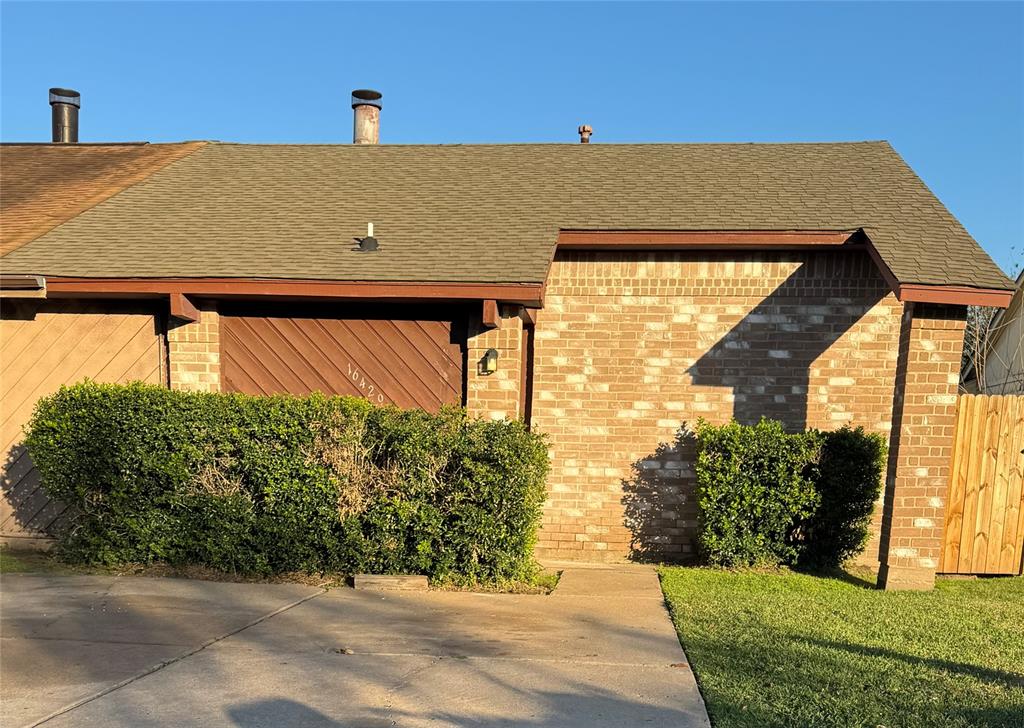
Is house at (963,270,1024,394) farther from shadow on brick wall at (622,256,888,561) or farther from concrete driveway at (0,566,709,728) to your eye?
concrete driveway at (0,566,709,728)

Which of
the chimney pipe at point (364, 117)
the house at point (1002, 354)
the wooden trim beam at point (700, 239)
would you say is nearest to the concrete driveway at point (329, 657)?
the wooden trim beam at point (700, 239)

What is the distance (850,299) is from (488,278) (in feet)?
13.4

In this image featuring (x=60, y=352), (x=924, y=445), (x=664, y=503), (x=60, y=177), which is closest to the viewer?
(x=924, y=445)

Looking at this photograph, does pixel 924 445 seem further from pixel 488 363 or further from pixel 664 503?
pixel 488 363

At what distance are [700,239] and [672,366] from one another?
1437 mm

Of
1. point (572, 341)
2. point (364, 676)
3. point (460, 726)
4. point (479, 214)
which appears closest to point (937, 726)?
point (460, 726)

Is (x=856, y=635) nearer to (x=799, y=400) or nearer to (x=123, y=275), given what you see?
(x=799, y=400)

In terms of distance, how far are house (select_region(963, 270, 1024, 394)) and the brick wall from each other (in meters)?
8.58

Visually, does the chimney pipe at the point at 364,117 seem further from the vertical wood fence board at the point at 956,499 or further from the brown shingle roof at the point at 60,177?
the vertical wood fence board at the point at 956,499

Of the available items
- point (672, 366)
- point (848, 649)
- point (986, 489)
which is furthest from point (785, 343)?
point (848, 649)

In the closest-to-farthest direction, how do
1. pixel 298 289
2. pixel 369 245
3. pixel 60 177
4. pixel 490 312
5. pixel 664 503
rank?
pixel 490 312, pixel 298 289, pixel 369 245, pixel 664 503, pixel 60 177

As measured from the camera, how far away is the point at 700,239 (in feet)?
28.8

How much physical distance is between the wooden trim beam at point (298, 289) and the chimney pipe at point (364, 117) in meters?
6.45

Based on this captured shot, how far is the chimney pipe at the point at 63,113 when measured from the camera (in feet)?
48.0
